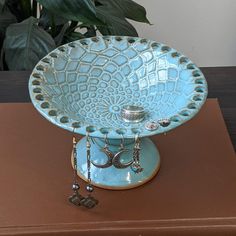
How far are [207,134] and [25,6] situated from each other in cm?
59

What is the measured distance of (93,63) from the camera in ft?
2.25

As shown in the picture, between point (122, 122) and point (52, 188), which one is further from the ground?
point (122, 122)

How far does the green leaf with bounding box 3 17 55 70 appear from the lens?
98cm

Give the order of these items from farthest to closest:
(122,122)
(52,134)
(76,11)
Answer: (76,11) < (52,134) < (122,122)

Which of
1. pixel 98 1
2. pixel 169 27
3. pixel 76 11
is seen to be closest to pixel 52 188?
pixel 76 11

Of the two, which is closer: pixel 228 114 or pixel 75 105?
pixel 75 105

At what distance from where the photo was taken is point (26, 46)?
0.99 metres

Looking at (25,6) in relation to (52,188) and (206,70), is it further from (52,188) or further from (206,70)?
(52,188)

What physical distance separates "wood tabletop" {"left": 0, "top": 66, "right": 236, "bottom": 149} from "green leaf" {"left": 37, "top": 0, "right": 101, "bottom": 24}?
13 cm

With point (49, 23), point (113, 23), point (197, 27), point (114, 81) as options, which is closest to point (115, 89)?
point (114, 81)

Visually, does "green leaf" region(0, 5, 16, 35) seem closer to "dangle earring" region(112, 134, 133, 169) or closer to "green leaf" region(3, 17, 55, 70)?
"green leaf" region(3, 17, 55, 70)

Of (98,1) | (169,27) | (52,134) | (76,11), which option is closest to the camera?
(52,134)

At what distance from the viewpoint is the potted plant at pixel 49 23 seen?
0.90 metres

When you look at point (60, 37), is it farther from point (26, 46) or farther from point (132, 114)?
point (132, 114)
